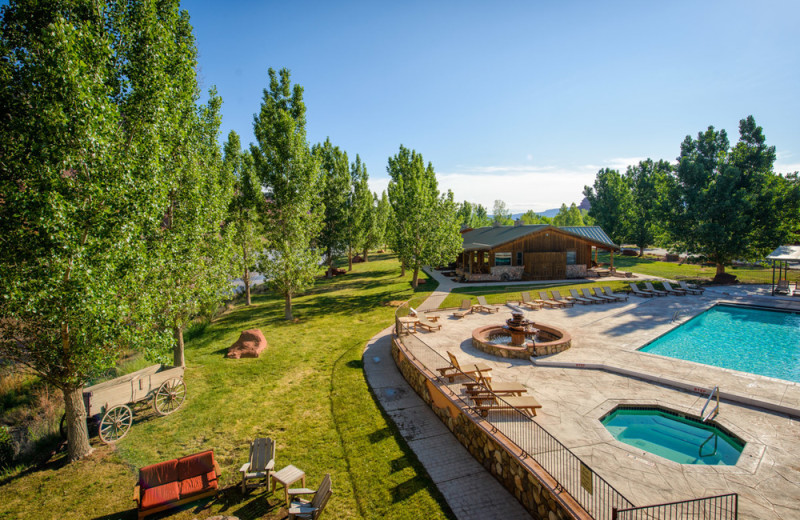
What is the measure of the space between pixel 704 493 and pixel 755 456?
2424 millimetres

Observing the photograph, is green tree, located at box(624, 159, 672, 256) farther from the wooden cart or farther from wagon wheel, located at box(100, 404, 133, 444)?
wagon wheel, located at box(100, 404, 133, 444)

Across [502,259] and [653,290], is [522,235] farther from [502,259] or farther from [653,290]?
[653,290]

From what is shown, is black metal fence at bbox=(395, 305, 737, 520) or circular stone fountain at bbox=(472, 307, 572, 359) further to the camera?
circular stone fountain at bbox=(472, 307, 572, 359)

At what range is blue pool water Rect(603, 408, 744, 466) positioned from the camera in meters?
8.49

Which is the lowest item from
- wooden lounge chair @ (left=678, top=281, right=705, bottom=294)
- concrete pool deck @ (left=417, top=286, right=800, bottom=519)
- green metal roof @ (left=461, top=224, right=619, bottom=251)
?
concrete pool deck @ (left=417, top=286, right=800, bottom=519)

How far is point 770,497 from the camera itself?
6.77 m

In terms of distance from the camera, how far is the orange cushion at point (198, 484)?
7969 millimetres

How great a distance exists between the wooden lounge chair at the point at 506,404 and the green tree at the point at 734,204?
30563 millimetres

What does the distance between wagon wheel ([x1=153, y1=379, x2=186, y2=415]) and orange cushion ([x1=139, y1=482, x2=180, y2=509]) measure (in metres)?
4.52

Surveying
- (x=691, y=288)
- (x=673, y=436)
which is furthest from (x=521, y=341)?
(x=691, y=288)

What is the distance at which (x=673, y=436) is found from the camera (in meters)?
9.35

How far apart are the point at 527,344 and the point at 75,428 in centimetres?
1523

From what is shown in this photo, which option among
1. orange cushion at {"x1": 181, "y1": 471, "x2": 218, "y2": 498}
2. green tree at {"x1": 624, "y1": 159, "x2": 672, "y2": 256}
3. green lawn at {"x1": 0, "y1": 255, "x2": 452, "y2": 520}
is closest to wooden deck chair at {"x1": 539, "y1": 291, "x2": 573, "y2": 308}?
green lawn at {"x1": 0, "y1": 255, "x2": 452, "y2": 520}

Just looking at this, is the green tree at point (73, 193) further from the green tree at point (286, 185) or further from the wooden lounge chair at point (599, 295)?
the wooden lounge chair at point (599, 295)
